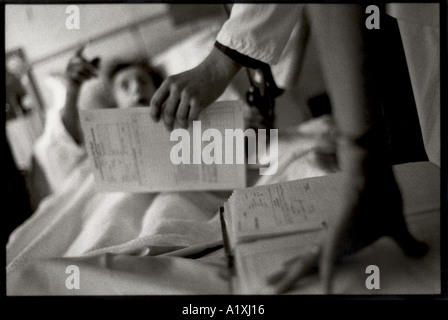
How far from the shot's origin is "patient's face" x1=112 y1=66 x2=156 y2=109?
73cm

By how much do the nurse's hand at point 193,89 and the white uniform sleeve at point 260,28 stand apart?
30 millimetres

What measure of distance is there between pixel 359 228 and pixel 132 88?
0.41 meters

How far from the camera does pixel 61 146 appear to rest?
2.45 feet

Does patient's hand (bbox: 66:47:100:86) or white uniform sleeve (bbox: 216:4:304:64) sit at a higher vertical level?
white uniform sleeve (bbox: 216:4:304:64)

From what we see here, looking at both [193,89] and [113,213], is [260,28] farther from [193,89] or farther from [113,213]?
[113,213]

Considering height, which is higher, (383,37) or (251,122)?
(383,37)

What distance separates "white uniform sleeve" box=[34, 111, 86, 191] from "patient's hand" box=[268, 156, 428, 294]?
38cm

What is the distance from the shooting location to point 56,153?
750mm

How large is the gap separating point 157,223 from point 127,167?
10cm

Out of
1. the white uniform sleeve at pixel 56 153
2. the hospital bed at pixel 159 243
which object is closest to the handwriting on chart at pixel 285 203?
the hospital bed at pixel 159 243

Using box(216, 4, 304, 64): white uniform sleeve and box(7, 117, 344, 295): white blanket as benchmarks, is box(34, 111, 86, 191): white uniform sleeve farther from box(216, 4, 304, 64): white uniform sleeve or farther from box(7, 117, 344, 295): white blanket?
box(216, 4, 304, 64): white uniform sleeve

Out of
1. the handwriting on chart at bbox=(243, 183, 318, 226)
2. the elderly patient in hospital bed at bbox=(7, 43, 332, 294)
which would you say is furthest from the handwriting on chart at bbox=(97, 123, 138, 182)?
the handwriting on chart at bbox=(243, 183, 318, 226)
